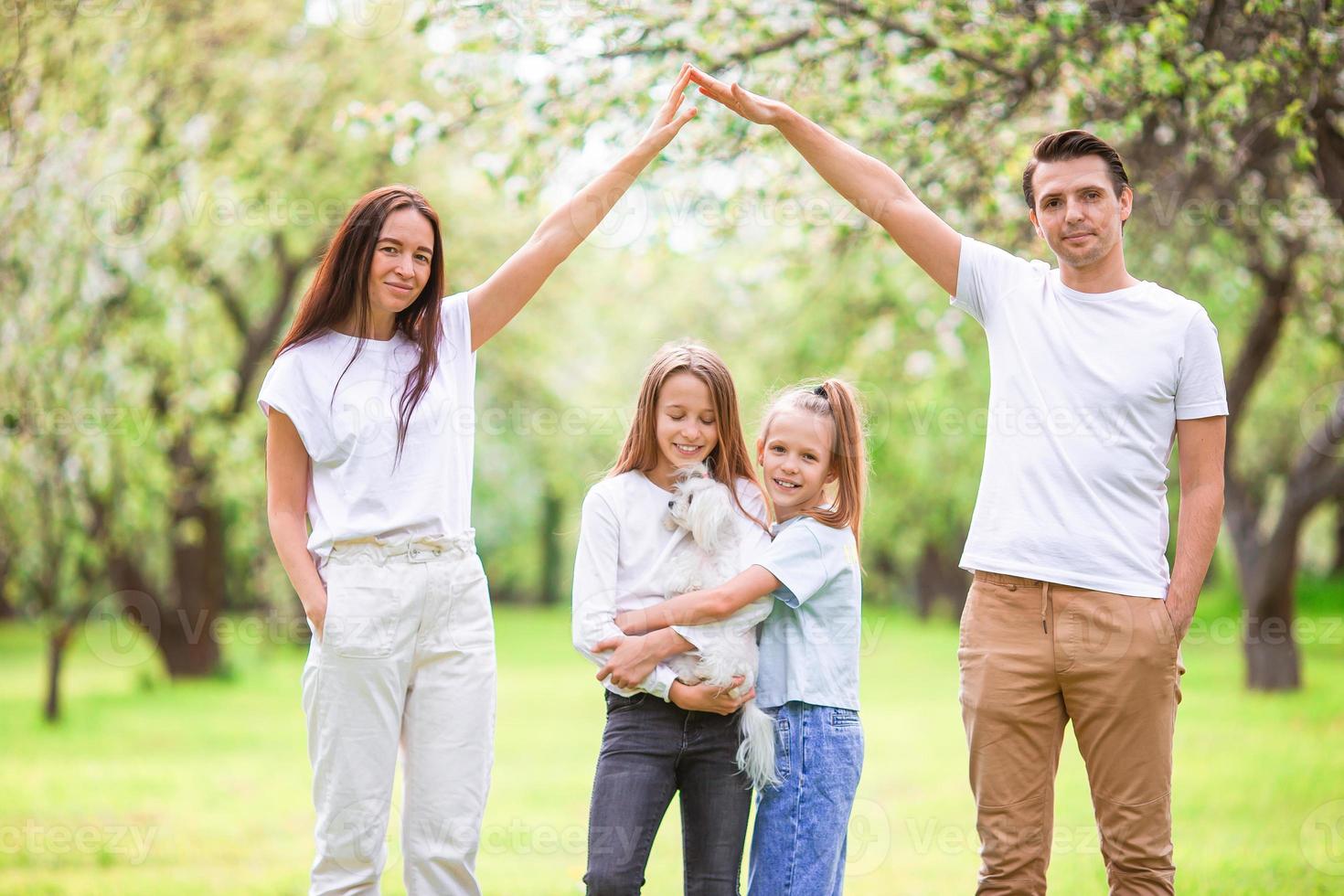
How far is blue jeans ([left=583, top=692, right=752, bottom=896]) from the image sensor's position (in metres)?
2.72

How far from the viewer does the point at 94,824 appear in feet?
21.5

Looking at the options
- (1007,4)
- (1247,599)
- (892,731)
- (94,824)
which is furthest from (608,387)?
(1007,4)

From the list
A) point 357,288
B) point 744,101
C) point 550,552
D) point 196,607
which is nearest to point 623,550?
point 357,288

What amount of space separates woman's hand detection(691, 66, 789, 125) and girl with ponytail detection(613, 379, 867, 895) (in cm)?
75

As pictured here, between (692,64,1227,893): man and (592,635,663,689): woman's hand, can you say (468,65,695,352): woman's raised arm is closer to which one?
(592,635,663,689): woman's hand

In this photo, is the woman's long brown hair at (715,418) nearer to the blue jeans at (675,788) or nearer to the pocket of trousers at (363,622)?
the blue jeans at (675,788)

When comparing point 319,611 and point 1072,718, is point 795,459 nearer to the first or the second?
point 1072,718

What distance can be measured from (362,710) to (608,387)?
14177 mm

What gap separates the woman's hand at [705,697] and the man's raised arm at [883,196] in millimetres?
1149

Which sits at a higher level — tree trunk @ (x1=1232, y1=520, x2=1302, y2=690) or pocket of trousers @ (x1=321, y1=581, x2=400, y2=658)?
pocket of trousers @ (x1=321, y1=581, x2=400, y2=658)

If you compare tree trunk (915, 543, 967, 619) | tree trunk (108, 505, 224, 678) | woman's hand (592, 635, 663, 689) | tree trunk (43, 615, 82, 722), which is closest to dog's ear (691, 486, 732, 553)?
woman's hand (592, 635, 663, 689)

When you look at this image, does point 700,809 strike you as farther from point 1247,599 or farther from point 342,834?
point 1247,599

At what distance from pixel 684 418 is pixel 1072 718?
119cm

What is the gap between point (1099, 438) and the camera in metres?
2.75
